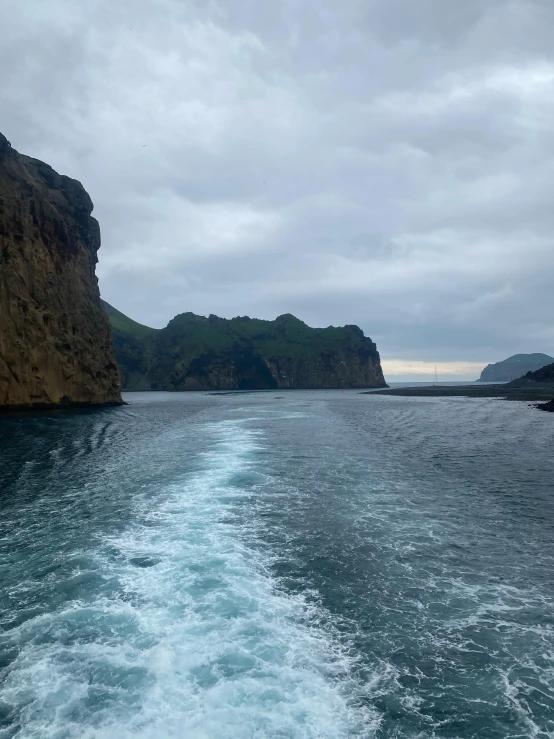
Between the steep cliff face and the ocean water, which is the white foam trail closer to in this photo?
the ocean water

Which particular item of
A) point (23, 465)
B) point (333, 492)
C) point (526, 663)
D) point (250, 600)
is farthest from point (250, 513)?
point (23, 465)

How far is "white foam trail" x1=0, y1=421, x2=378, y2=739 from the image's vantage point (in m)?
7.87

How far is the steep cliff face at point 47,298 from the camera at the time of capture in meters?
70.7

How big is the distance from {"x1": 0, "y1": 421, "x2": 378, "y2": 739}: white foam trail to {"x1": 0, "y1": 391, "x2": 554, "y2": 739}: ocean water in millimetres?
43

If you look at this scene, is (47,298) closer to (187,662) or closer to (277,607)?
(277,607)

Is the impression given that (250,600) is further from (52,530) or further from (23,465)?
(23,465)

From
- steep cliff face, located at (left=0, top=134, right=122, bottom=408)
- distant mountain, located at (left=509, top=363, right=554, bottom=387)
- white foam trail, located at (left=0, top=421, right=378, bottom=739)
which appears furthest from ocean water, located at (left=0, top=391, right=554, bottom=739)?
distant mountain, located at (left=509, top=363, right=554, bottom=387)

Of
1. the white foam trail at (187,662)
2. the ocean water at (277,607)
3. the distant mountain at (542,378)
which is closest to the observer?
the white foam trail at (187,662)

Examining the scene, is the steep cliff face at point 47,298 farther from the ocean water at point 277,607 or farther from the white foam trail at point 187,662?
the white foam trail at point 187,662

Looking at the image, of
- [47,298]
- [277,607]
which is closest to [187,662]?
[277,607]

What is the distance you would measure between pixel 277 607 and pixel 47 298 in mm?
83152

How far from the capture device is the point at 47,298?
80.1m

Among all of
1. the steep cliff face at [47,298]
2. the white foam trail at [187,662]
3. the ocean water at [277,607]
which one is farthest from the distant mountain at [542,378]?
the white foam trail at [187,662]

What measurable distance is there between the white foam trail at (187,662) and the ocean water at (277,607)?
4 cm
